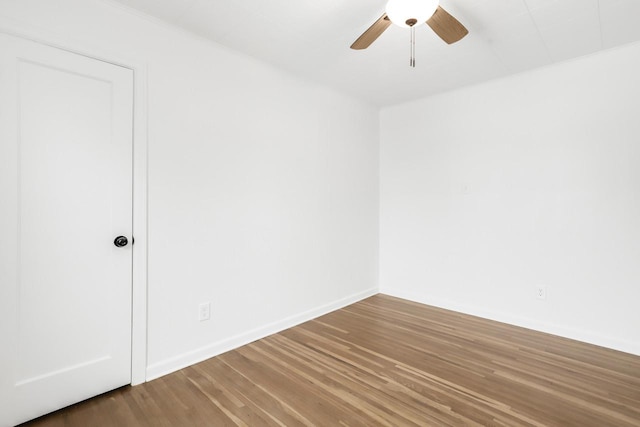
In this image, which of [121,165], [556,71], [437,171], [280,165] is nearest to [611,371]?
[437,171]

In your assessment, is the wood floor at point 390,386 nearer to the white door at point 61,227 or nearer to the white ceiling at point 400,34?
the white door at point 61,227

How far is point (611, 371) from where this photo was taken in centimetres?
232

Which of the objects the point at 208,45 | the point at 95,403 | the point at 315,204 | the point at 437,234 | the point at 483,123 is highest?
the point at 208,45

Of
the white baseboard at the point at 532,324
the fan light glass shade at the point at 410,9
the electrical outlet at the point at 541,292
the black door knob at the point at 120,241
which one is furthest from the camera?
the electrical outlet at the point at 541,292

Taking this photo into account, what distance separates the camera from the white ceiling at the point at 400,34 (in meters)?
2.07

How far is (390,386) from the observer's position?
211 cm

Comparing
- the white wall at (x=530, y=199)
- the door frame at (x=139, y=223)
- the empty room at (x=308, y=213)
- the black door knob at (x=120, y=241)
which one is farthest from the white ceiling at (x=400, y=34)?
the black door knob at (x=120, y=241)

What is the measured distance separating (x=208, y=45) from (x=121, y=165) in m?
1.16

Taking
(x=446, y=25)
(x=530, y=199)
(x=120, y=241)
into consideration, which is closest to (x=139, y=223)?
→ (x=120, y=241)

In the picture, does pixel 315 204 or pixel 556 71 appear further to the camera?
pixel 315 204

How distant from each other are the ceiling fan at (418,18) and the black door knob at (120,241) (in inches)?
77.9

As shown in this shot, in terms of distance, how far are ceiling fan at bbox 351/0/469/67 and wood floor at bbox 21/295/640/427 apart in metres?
2.21

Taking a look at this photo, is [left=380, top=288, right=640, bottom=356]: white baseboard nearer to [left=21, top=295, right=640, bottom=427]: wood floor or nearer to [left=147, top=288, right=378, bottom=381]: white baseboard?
[left=21, top=295, right=640, bottom=427]: wood floor

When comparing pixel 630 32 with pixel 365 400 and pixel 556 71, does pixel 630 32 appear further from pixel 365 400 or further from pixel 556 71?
pixel 365 400
